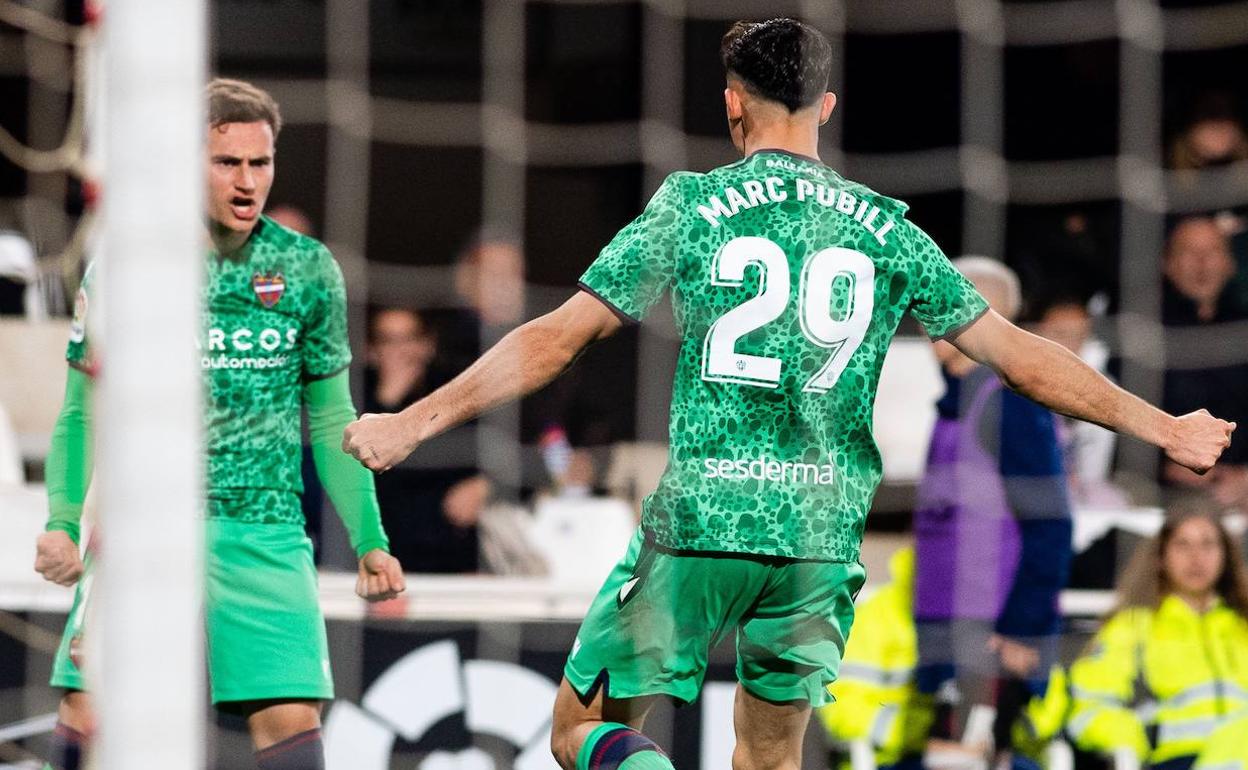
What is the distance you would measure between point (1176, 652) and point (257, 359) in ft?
8.87

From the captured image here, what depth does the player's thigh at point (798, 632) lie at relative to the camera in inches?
132

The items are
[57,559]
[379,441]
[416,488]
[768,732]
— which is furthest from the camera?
[416,488]

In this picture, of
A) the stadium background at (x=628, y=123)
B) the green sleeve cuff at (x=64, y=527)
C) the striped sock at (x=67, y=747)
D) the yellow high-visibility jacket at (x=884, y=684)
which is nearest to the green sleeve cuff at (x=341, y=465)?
the green sleeve cuff at (x=64, y=527)

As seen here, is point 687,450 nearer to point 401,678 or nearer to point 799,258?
point 799,258

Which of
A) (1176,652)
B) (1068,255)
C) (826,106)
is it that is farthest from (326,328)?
(1068,255)

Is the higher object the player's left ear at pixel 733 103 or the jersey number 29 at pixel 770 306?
the player's left ear at pixel 733 103

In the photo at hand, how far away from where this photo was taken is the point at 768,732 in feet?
11.3

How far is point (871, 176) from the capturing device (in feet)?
23.4

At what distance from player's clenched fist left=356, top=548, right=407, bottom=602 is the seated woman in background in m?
2.26

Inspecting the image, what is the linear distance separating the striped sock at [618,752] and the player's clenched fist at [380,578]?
693 mm

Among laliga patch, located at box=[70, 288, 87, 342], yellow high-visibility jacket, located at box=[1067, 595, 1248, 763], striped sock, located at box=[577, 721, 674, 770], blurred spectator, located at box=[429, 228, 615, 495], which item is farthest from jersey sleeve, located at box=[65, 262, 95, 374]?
yellow high-visibility jacket, located at box=[1067, 595, 1248, 763]

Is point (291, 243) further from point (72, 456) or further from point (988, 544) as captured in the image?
point (988, 544)

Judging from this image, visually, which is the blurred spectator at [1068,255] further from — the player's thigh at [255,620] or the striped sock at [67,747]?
the striped sock at [67,747]

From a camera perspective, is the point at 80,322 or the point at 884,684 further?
the point at 884,684
